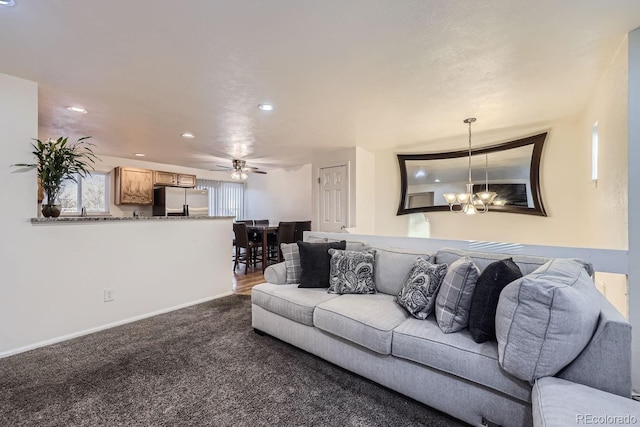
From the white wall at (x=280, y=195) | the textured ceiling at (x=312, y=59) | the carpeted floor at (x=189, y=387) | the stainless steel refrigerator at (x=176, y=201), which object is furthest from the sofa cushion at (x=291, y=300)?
the white wall at (x=280, y=195)

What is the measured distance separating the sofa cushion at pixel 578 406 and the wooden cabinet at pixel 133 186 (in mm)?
6334

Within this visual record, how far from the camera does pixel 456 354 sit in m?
1.50

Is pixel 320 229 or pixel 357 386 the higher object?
pixel 320 229

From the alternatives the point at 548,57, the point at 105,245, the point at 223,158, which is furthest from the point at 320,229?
the point at 548,57

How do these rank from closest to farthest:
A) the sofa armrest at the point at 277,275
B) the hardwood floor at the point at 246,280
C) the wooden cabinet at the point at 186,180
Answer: the sofa armrest at the point at 277,275 < the hardwood floor at the point at 246,280 < the wooden cabinet at the point at 186,180

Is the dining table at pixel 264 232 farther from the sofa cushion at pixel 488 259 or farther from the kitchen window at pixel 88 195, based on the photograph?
the sofa cushion at pixel 488 259

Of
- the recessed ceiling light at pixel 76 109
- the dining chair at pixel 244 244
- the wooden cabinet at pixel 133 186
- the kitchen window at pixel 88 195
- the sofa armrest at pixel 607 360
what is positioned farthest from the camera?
the dining chair at pixel 244 244

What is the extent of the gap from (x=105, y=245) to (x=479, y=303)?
3323 millimetres

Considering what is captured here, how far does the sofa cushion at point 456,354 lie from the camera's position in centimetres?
136

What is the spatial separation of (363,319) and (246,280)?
10.9ft

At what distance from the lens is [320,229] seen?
5000 millimetres

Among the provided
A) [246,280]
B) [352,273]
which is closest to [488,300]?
Answer: [352,273]

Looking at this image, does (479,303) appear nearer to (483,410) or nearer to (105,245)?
(483,410)

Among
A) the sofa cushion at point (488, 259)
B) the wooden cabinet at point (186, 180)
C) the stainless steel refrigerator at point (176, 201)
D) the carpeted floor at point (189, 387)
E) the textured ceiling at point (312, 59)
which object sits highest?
the textured ceiling at point (312, 59)
